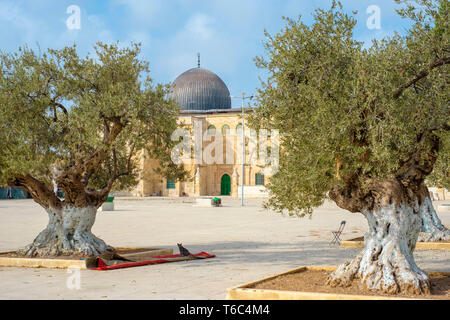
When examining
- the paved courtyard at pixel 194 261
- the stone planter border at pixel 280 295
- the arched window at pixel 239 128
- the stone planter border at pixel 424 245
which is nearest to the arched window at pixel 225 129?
the arched window at pixel 239 128

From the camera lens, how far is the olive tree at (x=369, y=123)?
7680mm

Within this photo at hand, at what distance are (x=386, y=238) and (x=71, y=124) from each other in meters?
7.28

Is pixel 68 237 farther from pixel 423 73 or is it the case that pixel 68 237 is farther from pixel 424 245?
pixel 424 245

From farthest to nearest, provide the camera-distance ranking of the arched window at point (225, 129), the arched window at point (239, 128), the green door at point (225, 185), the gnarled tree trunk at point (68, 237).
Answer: the green door at point (225, 185)
the arched window at point (225, 129)
the arched window at point (239, 128)
the gnarled tree trunk at point (68, 237)

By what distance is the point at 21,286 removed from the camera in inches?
362

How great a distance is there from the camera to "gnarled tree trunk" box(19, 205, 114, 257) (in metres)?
12.4

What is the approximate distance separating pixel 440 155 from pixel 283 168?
256 cm

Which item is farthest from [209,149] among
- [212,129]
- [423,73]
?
[423,73]

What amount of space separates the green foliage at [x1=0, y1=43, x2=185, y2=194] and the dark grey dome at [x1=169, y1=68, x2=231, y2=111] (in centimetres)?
5973

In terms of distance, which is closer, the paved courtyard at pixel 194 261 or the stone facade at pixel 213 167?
the paved courtyard at pixel 194 261

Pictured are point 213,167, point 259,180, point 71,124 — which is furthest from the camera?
point 213,167

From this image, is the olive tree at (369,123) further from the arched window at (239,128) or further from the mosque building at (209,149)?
the arched window at (239,128)

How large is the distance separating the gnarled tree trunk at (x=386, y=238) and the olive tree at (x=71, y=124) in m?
5.58

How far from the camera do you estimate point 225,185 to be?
70.0m
